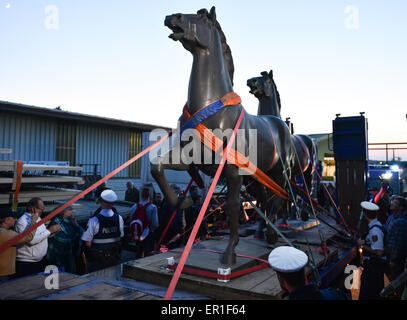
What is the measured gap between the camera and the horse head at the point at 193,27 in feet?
9.51

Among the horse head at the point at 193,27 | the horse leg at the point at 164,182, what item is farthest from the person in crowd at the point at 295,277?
the horse head at the point at 193,27

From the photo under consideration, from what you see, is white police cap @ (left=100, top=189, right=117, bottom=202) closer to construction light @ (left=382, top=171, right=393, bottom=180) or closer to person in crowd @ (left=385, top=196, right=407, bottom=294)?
person in crowd @ (left=385, top=196, right=407, bottom=294)

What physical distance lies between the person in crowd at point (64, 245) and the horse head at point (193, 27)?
3239 mm

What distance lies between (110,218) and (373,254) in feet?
13.4

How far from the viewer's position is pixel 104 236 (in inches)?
167

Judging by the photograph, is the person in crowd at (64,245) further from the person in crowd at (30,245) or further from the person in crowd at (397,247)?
the person in crowd at (397,247)

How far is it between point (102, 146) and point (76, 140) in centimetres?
130

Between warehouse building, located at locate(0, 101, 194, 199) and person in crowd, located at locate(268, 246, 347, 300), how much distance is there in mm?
10487

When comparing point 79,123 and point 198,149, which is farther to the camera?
point 79,123

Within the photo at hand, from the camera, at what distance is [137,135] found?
51.2ft

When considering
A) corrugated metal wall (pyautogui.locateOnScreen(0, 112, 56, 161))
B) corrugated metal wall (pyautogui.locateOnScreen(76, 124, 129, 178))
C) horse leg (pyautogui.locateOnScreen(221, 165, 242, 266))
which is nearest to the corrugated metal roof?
corrugated metal wall (pyautogui.locateOnScreen(0, 112, 56, 161))

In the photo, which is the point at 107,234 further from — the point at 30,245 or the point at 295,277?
the point at 295,277
